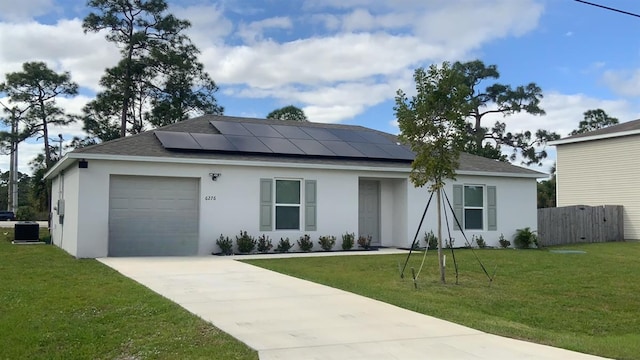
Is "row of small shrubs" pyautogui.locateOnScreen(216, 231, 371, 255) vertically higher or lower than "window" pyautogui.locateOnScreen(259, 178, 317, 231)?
lower

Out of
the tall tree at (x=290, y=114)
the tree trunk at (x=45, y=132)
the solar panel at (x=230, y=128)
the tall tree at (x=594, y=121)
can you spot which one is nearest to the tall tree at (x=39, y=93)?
the tree trunk at (x=45, y=132)

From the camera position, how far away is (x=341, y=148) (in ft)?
62.3

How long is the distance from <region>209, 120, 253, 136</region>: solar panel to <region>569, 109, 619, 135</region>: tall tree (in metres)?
39.0

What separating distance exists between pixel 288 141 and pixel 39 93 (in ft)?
107

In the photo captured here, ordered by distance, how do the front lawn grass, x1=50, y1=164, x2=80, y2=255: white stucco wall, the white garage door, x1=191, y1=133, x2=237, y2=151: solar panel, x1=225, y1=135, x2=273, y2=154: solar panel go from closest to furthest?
the front lawn grass
x1=50, y1=164, x2=80, y2=255: white stucco wall
the white garage door
x1=191, y1=133, x2=237, y2=151: solar panel
x1=225, y1=135, x2=273, y2=154: solar panel

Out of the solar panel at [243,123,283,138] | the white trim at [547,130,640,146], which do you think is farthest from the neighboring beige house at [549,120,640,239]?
the solar panel at [243,123,283,138]

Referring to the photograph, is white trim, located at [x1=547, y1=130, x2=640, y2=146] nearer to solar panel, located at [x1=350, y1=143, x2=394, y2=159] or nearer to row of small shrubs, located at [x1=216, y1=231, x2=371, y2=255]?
solar panel, located at [x1=350, y1=143, x2=394, y2=159]

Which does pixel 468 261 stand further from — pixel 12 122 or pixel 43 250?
pixel 12 122

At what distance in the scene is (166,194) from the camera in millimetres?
15992

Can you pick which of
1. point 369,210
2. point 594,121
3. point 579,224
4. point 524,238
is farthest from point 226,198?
point 594,121

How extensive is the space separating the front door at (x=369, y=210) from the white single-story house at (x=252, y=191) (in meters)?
0.03

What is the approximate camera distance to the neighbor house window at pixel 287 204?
1712 cm

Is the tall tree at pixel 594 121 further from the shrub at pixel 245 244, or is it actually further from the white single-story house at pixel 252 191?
the shrub at pixel 245 244

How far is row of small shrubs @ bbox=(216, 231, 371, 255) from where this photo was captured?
16.3 m
